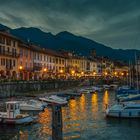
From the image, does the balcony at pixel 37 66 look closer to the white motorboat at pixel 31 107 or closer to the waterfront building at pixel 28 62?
the waterfront building at pixel 28 62

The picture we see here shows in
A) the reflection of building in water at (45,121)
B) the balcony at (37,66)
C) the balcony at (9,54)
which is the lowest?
the reflection of building in water at (45,121)

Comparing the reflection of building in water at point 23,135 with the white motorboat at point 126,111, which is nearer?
the reflection of building in water at point 23,135

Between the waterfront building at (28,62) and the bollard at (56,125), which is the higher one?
the waterfront building at (28,62)

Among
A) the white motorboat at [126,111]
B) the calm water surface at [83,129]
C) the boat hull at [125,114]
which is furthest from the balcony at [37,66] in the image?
the boat hull at [125,114]

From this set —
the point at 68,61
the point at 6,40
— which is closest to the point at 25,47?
the point at 6,40

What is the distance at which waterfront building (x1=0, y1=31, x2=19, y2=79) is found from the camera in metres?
98.2

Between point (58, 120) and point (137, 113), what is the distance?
Result: 3393cm

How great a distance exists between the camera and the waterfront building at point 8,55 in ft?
322

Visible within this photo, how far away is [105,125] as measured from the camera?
45750mm

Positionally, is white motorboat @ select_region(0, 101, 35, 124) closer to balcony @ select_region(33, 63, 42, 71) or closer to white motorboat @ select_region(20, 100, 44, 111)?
white motorboat @ select_region(20, 100, 44, 111)

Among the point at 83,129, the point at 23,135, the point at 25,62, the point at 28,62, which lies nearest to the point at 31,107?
the point at 83,129

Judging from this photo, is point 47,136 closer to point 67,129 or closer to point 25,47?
point 67,129

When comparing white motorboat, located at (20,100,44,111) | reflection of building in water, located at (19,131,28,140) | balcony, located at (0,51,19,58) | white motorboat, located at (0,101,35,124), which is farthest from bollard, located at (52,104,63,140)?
balcony, located at (0,51,19,58)

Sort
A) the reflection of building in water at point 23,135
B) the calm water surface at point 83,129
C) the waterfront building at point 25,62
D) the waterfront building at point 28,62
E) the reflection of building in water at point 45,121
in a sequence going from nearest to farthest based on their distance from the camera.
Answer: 1. the reflection of building in water at point 23,135
2. the calm water surface at point 83,129
3. the reflection of building in water at point 45,121
4. the waterfront building at point 28,62
5. the waterfront building at point 25,62
